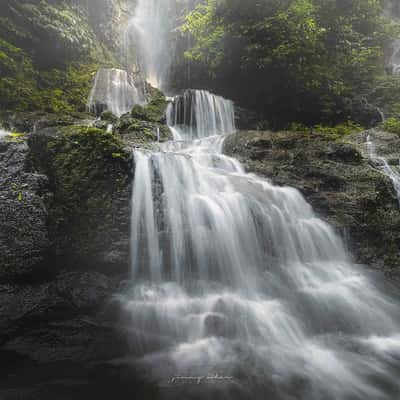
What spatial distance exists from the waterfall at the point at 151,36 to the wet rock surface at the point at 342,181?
12.7 m

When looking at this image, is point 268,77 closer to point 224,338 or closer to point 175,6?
point 224,338

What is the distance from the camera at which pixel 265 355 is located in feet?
9.70

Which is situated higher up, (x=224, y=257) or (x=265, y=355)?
(x=224, y=257)

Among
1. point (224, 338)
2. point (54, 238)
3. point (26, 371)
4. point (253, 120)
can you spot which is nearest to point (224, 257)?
point (224, 338)

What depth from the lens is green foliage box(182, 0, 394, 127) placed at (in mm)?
10102

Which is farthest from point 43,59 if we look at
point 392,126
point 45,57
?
point 392,126

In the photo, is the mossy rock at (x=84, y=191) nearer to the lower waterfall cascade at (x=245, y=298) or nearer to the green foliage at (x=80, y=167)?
the green foliage at (x=80, y=167)

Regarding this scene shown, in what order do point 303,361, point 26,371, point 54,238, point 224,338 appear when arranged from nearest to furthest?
point 26,371
point 303,361
point 224,338
point 54,238

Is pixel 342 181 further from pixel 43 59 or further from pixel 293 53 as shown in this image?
pixel 43 59

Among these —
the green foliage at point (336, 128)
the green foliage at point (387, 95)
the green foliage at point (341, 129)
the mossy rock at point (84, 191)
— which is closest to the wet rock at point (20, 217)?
the mossy rock at point (84, 191)

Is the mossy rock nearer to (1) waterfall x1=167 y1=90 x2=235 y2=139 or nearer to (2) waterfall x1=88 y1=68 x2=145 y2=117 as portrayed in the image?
(1) waterfall x1=167 y1=90 x2=235 y2=139

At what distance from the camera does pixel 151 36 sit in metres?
20.9

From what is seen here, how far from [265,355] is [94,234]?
2.67m

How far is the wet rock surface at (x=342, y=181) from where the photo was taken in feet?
17.2
